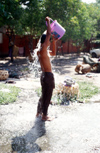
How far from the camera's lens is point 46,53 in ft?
13.4

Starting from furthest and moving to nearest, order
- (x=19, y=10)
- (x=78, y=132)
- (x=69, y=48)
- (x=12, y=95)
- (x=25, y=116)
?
(x=69, y=48) → (x=19, y=10) → (x=12, y=95) → (x=25, y=116) → (x=78, y=132)

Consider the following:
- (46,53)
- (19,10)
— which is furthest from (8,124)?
(19,10)

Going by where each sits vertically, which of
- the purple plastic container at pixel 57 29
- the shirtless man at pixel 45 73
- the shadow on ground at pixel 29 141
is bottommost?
the shadow on ground at pixel 29 141

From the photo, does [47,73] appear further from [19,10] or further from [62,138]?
[19,10]

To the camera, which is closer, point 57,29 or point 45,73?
point 57,29

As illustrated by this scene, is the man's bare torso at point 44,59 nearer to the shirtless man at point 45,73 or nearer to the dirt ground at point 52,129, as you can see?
the shirtless man at point 45,73

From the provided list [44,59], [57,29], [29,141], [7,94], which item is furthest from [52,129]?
[7,94]

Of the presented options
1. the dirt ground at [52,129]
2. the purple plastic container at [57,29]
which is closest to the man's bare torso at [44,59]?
the purple plastic container at [57,29]

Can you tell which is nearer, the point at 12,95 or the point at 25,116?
the point at 25,116

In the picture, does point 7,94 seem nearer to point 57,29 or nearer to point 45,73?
point 45,73

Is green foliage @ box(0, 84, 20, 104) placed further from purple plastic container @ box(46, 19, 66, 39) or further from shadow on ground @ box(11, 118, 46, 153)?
purple plastic container @ box(46, 19, 66, 39)

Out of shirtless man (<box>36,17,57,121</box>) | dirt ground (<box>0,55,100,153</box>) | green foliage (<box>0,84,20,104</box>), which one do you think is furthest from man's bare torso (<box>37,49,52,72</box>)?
green foliage (<box>0,84,20,104</box>)

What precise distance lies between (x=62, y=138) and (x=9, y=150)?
3.31ft

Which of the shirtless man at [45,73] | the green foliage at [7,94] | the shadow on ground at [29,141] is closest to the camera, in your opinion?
the shadow on ground at [29,141]
